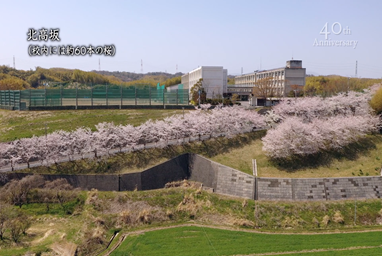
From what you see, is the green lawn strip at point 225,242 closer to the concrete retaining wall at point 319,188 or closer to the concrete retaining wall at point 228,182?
the concrete retaining wall at point 319,188

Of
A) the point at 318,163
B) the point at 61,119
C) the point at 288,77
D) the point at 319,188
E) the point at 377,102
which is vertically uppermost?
the point at 288,77

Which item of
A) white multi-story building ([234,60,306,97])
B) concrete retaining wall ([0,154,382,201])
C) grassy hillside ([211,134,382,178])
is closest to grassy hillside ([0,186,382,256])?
concrete retaining wall ([0,154,382,201])

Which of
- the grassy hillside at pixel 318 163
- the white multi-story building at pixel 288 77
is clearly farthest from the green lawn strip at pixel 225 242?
the white multi-story building at pixel 288 77

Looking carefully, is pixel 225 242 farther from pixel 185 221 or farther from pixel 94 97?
pixel 94 97

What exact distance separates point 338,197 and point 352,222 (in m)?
2.93

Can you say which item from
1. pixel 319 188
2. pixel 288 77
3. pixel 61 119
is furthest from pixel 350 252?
pixel 288 77

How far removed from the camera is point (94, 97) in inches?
1892

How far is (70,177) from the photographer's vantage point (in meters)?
27.8

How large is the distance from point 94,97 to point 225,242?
35.2 m

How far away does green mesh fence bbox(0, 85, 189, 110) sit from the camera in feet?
154

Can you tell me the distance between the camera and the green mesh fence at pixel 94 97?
47.1 meters

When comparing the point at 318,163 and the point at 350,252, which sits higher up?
the point at 318,163

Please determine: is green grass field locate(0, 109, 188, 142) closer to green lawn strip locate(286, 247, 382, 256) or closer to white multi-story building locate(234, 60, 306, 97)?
green lawn strip locate(286, 247, 382, 256)

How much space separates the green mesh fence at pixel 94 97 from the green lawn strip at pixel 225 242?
30938mm
